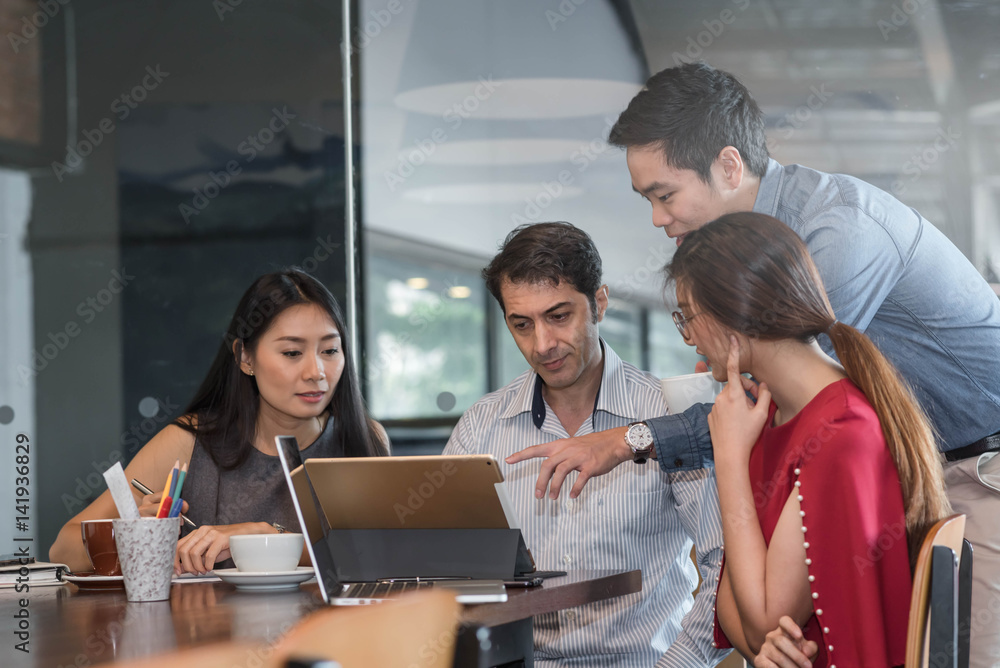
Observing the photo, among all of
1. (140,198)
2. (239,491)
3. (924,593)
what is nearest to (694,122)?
(924,593)

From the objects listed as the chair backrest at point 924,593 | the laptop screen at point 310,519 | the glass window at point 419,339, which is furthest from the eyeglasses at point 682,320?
the glass window at point 419,339

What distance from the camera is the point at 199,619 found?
104 cm

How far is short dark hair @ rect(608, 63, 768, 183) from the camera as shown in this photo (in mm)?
1829

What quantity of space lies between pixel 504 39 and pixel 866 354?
2.61m

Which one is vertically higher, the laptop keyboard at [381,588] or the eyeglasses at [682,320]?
the eyeglasses at [682,320]

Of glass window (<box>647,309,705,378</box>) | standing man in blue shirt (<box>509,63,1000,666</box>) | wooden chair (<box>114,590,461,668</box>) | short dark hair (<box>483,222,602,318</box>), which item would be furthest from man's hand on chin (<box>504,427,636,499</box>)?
glass window (<box>647,309,705,378</box>)

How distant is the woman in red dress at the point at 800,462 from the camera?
3.66 ft

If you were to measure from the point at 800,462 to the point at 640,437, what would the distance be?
37 cm

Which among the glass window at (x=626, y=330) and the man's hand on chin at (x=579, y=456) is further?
the glass window at (x=626, y=330)

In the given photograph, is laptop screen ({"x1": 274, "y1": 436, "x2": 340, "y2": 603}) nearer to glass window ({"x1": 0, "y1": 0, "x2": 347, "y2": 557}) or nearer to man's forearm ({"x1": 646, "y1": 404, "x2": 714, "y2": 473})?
man's forearm ({"x1": 646, "y1": 404, "x2": 714, "y2": 473})

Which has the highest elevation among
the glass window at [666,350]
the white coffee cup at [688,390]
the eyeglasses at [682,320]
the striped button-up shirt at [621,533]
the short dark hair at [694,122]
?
the short dark hair at [694,122]

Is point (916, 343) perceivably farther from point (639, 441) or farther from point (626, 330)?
point (626, 330)

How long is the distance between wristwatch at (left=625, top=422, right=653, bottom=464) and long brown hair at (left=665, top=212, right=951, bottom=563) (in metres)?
0.30

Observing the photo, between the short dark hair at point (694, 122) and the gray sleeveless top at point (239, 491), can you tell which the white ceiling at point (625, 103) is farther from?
the gray sleeveless top at point (239, 491)
